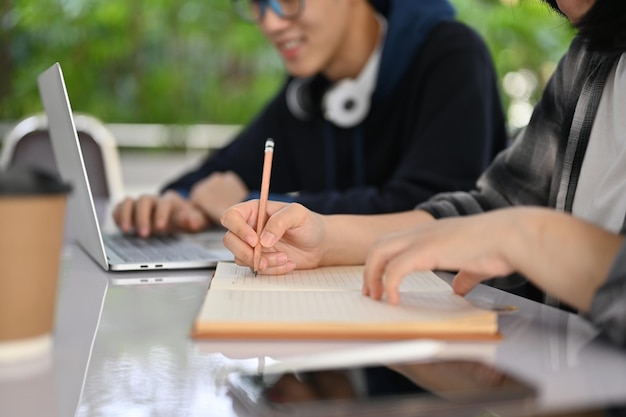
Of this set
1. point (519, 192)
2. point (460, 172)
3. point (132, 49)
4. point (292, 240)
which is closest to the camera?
point (292, 240)

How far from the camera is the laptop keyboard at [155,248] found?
1.20 meters

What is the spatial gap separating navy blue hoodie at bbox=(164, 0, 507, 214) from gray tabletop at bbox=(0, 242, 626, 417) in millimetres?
660

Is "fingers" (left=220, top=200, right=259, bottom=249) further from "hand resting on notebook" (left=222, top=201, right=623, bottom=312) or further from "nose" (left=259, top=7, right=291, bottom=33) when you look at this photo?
"nose" (left=259, top=7, right=291, bottom=33)

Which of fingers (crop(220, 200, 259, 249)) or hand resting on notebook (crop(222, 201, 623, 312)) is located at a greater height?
hand resting on notebook (crop(222, 201, 623, 312))

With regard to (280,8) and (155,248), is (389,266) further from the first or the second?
(280,8)

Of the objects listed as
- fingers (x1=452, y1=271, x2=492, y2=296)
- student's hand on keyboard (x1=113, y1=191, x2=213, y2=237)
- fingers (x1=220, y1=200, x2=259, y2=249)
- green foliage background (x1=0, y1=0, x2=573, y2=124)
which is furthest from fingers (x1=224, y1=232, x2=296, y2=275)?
green foliage background (x1=0, y1=0, x2=573, y2=124)

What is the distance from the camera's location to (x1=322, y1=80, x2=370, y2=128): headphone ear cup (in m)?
1.85

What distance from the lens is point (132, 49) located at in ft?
13.6

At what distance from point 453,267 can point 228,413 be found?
30 cm

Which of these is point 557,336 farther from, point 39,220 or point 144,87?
point 144,87

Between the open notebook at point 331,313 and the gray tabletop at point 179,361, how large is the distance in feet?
0.05

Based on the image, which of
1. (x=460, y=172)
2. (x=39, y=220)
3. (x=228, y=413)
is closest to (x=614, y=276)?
(x=228, y=413)

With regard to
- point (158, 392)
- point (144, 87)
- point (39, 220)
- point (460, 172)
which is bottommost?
point (144, 87)

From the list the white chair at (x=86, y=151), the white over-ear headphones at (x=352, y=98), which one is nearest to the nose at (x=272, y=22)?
the white over-ear headphones at (x=352, y=98)
